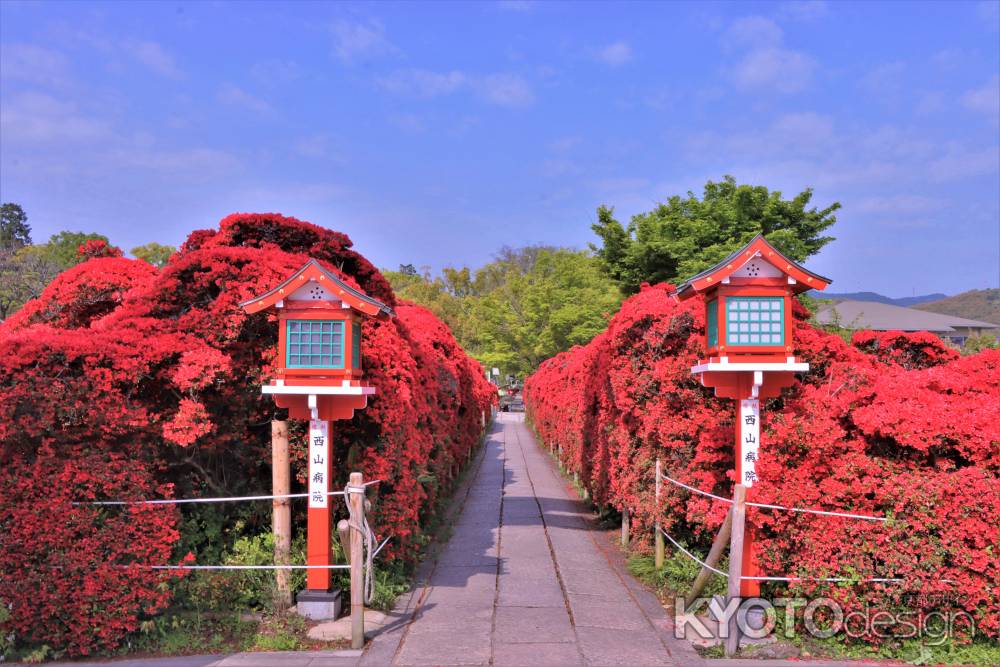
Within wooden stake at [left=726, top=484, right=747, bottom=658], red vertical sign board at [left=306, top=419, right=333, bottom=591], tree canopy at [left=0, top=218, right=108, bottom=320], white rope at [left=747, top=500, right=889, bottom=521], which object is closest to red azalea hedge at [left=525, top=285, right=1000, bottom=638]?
white rope at [left=747, top=500, right=889, bottom=521]

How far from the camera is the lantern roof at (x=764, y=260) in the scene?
657 centimetres

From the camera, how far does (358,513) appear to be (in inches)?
247

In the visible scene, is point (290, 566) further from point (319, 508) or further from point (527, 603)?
point (527, 603)

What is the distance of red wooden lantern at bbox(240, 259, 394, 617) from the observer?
6555 millimetres

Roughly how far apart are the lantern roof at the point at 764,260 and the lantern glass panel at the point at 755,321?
0.25 m

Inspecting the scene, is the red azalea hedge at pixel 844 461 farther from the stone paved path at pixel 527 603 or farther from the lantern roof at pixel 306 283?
the lantern roof at pixel 306 283

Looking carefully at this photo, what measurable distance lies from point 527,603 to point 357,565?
81.9 inches

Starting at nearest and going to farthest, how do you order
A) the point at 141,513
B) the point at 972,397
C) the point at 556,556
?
the point at 141,513 < the point at 972,397 < the point at 556,556

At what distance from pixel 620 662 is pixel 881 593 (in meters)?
2.25

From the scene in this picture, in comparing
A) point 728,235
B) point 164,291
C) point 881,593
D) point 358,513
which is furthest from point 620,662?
point 728,235

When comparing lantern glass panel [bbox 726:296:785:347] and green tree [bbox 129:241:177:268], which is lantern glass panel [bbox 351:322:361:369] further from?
green tree [bbox 129:241:177:268]

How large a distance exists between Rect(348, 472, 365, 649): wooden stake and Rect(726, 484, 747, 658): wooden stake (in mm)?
3243

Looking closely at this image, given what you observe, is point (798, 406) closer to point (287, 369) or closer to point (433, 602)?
point (433, 602)

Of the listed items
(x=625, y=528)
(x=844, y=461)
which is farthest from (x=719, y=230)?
(x=844, y=461)
